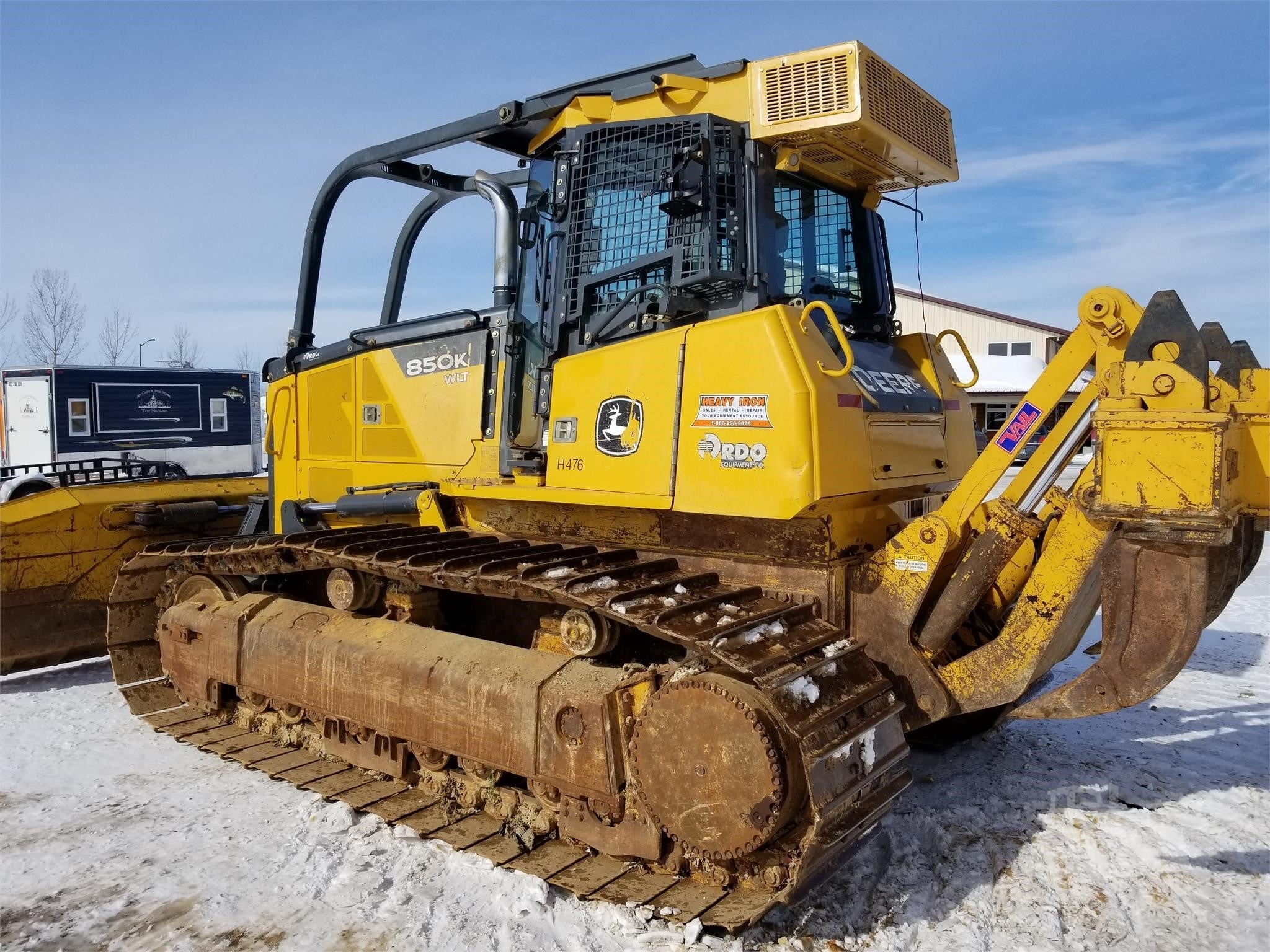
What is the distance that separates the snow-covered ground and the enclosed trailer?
13.1 meters

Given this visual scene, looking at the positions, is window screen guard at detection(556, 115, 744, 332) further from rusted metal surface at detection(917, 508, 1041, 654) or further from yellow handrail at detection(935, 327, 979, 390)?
rusted metal surface at detection(917, 508, 1041, 654)

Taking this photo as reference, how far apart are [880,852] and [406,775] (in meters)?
2.36

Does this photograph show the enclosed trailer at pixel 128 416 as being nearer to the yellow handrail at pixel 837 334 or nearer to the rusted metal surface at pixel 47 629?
the rusted metal surface at pixel 47 629

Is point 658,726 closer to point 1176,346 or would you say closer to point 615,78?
point 1176,346

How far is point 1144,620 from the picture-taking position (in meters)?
3.45

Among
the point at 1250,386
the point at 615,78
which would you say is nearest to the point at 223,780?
the point at 615,78

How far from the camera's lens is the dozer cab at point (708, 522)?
134 inches

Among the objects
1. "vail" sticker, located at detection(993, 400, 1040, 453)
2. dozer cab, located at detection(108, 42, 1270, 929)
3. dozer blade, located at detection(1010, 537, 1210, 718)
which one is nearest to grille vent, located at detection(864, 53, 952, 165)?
dozer cab, located at detection(108, 42, 1270, 929)

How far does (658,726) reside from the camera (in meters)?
3.56

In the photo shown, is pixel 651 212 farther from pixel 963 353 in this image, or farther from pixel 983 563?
pixel 983 563

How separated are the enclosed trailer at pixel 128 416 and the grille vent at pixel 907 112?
49.6ft

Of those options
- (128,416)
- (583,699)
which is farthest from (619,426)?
(128,416)

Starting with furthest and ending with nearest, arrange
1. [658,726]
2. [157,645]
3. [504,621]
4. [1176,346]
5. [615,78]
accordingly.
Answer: [157,645], [504,621], [615,78], [658,726], [1176,346]

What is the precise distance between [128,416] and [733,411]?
17.1 m
